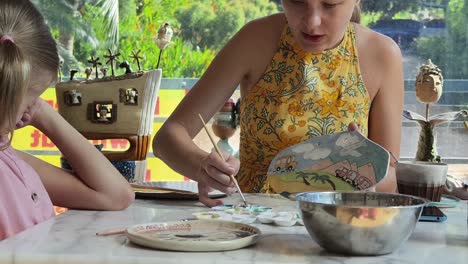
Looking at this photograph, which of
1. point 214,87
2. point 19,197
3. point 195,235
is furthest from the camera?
point 214,87

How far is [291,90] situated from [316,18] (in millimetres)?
301

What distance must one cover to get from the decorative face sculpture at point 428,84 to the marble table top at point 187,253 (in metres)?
1.72

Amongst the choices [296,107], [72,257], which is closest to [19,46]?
[72,257]

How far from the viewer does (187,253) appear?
39.3 inches

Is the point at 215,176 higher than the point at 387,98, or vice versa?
the point at 387,98

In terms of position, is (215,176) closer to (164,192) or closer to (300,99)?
(164,192)

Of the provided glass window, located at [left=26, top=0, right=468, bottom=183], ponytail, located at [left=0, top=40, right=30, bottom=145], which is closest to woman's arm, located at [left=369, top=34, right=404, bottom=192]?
ponytail, located at [left=0, top=40, right=30, bottom=145]

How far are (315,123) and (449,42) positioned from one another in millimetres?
3008

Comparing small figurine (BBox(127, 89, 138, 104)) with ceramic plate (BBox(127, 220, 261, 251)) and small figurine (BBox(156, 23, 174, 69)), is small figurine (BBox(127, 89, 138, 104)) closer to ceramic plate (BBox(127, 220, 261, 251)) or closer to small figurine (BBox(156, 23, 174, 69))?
small figurine (BBox(156, 23, 174, 69))

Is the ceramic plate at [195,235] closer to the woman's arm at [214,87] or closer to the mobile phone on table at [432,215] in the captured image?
the mobile phone on table at [432,215]

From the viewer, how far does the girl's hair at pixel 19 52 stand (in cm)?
122

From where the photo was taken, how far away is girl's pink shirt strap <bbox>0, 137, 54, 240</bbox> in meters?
1.38

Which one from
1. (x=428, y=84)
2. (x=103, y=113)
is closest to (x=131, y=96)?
(x=103, y=113)

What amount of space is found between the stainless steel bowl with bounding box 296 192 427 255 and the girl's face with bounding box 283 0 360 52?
741 millimetres
